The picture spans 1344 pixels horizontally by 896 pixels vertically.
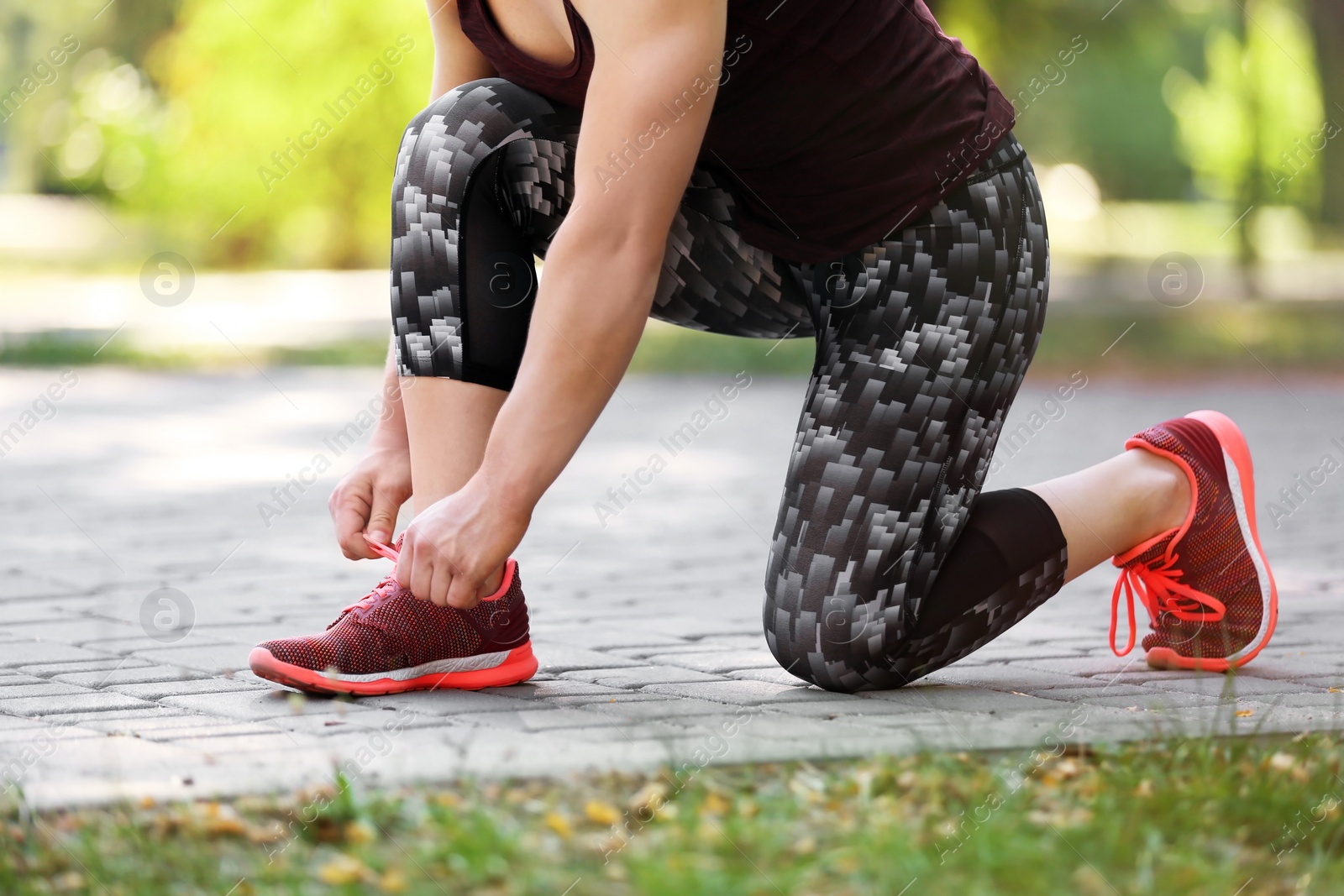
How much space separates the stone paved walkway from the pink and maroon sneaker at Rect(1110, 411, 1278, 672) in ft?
0.26

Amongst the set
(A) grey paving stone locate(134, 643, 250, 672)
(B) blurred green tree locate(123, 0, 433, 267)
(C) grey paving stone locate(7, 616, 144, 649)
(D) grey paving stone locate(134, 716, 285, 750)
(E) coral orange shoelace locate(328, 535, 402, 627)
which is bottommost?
(D) grey paving stone locate(134, 716, 285, 750)

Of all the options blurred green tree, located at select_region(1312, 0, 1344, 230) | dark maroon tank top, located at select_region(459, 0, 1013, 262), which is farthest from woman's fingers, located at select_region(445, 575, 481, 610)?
blurred green tree, located at select_region(1312, 0, 1344, 230)

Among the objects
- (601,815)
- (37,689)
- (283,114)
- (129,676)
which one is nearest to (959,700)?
(601,815)

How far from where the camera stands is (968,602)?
8.62 feet

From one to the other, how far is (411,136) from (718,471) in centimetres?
389

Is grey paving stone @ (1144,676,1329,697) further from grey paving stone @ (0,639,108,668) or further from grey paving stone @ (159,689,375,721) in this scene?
grey paving stone @ (0,639,108,668)

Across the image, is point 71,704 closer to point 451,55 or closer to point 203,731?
point 203,731

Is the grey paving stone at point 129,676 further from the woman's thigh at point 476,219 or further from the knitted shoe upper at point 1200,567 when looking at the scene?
the knitted shoe upper at point 1200,567

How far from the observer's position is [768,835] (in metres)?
1.68

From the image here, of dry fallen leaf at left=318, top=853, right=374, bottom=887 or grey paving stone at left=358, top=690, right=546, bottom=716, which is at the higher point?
grey paving stone at left=358, top=690, right=546, bottom=716

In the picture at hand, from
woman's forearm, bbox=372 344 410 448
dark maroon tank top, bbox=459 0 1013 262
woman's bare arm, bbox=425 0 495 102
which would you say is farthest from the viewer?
woman's bare arm, bbox=425 0 495 102

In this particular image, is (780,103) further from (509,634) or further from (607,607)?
(607,607)

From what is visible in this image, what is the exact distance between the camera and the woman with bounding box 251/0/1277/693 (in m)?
2.48

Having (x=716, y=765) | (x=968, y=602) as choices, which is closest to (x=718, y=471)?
(x=968, y=602)
